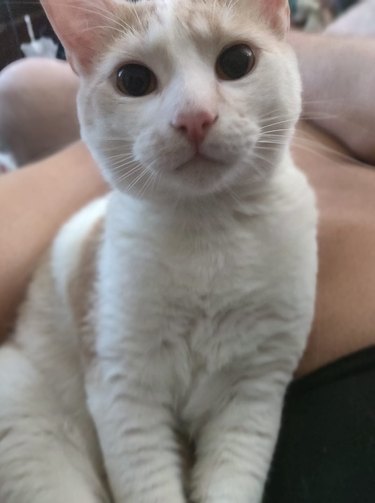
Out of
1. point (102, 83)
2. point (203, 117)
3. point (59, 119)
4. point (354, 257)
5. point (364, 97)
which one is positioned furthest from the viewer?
point (59, 119)

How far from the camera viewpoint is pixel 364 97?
1.17 m

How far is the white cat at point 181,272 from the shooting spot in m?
0.66

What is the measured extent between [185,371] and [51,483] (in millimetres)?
243

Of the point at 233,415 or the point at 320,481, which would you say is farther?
the point at 233,415

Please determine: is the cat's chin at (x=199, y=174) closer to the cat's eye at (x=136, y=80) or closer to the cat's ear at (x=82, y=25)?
the cat's eye at (x=136, y=80)

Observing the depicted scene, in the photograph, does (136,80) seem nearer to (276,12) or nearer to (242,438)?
(276,12)

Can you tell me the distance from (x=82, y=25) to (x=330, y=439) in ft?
2.11

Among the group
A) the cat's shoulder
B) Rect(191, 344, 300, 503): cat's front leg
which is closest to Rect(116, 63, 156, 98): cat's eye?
the cat's shoulder

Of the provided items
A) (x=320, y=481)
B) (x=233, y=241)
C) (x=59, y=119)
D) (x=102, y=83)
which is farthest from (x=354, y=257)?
(x=59, y=119)

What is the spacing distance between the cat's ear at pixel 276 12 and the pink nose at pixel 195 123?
228mm

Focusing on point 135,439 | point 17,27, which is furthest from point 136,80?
point 135,439

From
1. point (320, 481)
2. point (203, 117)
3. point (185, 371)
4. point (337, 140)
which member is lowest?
point (320, 481)

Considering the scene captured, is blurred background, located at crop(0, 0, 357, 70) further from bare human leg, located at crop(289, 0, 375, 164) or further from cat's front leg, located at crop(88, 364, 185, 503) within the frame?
bare human leg, located at crop(289, 0, 375, 164)

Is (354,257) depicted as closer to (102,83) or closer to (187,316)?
(187,316)
